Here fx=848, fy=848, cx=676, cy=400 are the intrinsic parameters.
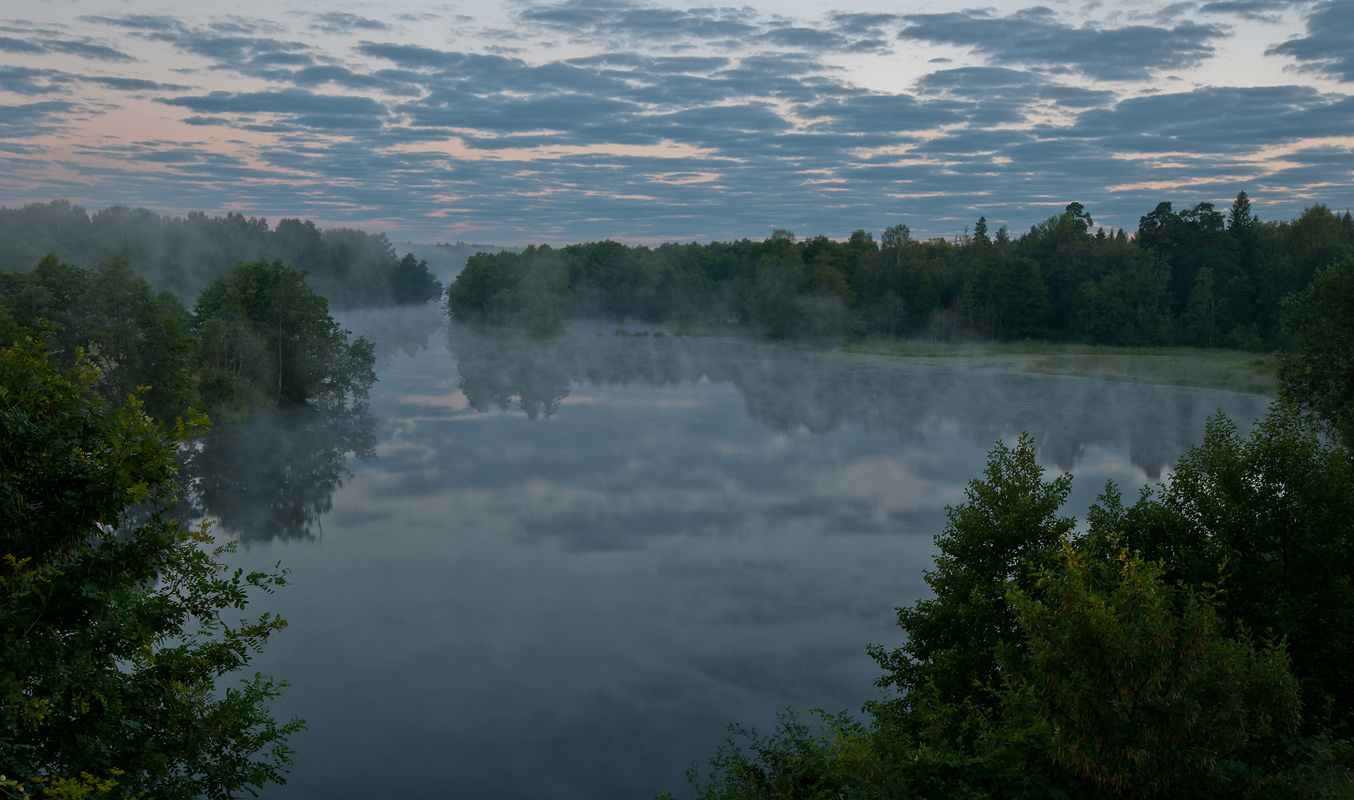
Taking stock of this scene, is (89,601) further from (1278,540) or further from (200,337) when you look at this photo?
(200,337)

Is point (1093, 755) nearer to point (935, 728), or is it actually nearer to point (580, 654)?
point (935, 728)

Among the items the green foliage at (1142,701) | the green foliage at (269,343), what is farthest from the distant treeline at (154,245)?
the green foliage at (1142,701)

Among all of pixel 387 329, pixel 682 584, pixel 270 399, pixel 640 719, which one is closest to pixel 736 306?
pixel 387 329

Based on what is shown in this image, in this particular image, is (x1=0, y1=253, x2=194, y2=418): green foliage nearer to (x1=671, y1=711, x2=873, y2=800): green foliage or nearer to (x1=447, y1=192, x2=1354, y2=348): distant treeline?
(x1=671, y1=711, x2=873, y2=800): green foliage

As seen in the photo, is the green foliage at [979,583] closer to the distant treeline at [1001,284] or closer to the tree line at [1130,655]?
the tree line at [1130,655]

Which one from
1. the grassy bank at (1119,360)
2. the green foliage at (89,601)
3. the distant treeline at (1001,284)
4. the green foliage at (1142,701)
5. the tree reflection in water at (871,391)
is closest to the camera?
the green foliage at (89,601)

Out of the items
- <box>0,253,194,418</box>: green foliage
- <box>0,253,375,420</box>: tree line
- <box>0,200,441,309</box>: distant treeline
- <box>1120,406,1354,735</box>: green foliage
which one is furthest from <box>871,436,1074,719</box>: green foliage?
<box>0,200,441,309</box>: distant treeline

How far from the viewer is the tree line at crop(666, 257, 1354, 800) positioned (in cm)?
1038

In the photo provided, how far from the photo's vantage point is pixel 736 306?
475ft

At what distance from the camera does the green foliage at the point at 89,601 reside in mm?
9281

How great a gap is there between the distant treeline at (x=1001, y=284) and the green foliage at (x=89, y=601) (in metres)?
108

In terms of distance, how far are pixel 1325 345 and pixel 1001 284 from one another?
82.7 m

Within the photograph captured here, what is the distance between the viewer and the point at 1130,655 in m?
10.3

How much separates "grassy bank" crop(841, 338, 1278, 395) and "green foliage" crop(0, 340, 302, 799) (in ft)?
250
